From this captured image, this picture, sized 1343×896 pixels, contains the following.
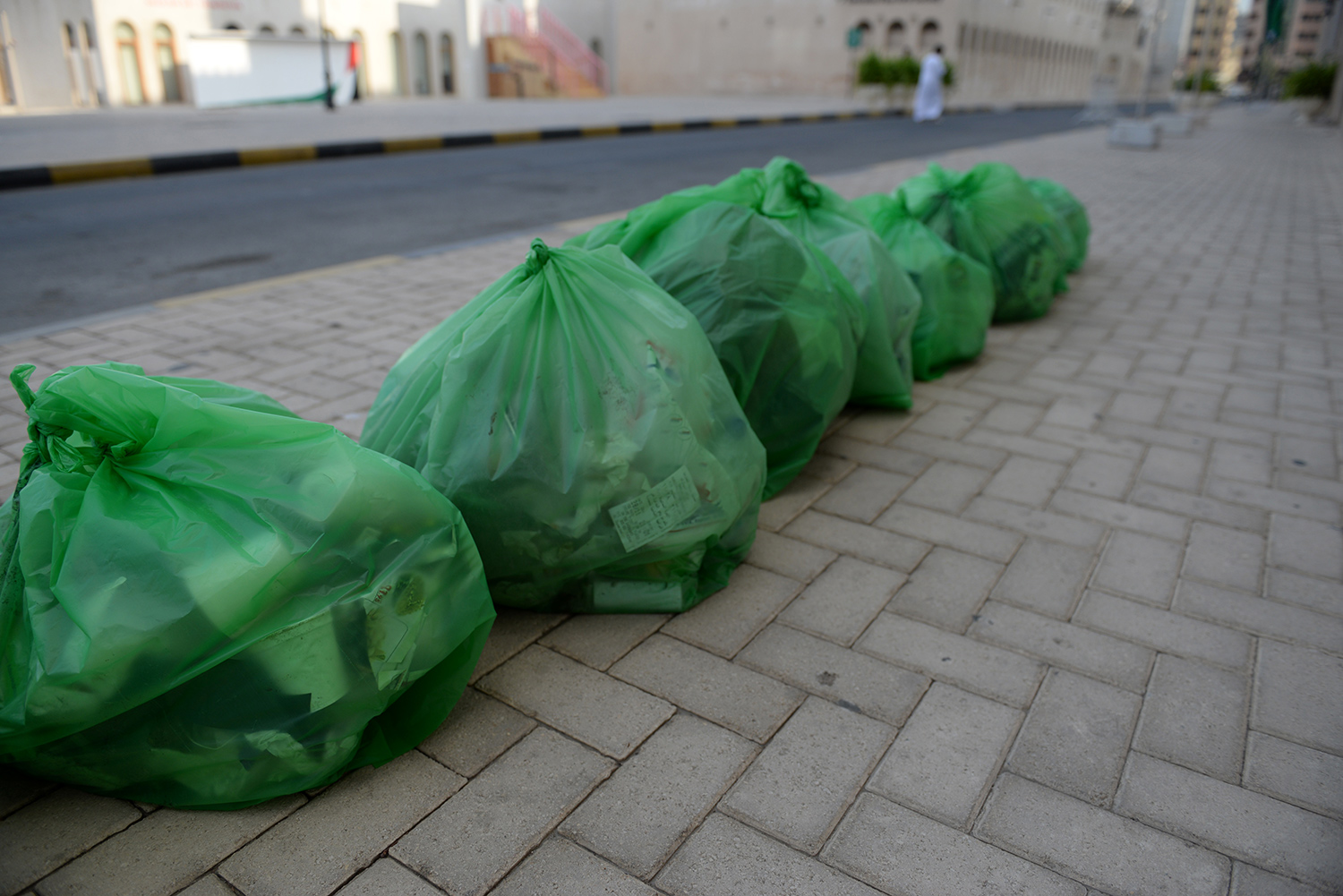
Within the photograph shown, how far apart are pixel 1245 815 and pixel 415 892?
1.31 metres

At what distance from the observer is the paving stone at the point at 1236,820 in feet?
4.64

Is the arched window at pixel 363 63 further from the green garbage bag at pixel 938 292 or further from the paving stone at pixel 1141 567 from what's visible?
the paving stone at pixel 1141 567

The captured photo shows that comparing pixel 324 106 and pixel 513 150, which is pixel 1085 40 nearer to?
pixel 324 106

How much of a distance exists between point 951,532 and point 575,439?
1141 millimetres

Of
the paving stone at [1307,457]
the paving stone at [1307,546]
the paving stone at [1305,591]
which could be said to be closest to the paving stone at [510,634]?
the paving stone at [1305,591]

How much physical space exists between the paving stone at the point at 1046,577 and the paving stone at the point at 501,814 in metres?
1.08

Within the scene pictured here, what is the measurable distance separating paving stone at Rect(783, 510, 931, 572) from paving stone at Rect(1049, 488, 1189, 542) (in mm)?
529

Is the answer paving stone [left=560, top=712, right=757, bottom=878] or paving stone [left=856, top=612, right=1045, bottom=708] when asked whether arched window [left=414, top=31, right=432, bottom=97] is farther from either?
paving stone [left=560, top=712, right=757, bottom=878]

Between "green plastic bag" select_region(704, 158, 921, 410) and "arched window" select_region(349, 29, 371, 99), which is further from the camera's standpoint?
"arched window" select_region(349, 29, 371, 99)

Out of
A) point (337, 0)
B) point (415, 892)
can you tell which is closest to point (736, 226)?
point (415, 892)

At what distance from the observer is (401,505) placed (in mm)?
1515

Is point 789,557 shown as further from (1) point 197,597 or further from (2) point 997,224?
(2) point 997,224

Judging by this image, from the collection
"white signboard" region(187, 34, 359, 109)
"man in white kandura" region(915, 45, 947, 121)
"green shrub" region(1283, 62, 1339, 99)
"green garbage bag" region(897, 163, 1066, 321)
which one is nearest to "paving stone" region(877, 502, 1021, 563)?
"green garbage bag" region(897, 163, 1066, 321)

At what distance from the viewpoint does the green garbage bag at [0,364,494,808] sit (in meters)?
1.32
